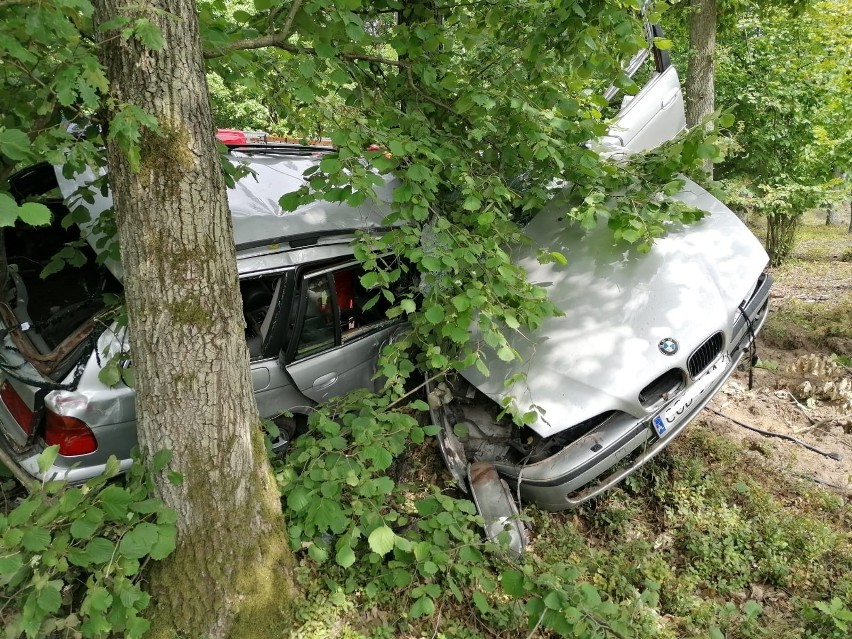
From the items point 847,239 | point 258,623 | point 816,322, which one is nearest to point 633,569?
point 258,623

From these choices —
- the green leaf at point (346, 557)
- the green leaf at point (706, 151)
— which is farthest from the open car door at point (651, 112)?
the green leaf at point (346, 557)

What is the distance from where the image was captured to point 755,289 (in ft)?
12.8

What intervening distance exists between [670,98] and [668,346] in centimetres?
219

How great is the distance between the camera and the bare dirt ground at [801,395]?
12.4 ft

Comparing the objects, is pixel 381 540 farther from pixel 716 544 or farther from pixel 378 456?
pixel 716 544

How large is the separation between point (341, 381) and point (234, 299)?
1496mm

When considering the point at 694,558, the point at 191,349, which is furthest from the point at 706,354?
the point at 191,349

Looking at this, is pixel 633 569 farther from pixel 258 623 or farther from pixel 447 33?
pixel 447 33

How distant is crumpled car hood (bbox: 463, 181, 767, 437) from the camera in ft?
10.0

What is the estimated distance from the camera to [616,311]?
3.33 meters

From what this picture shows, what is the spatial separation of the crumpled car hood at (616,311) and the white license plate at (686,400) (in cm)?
16

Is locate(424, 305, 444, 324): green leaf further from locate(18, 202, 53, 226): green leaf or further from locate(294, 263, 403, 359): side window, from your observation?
locate(18, 202, 53, 226): green leaf

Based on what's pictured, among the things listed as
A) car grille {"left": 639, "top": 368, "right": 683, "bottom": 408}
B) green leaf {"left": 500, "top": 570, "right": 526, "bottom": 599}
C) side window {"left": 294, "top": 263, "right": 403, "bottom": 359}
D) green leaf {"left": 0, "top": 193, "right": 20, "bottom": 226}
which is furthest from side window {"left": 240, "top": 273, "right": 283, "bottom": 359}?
car grille {"left": 639, "top": 368, "right": 683, "bottom": 408}

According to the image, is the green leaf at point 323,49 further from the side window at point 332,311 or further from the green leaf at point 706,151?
the green leaf at point 706,151
